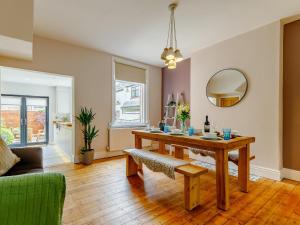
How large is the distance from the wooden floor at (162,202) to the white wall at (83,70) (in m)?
1.35

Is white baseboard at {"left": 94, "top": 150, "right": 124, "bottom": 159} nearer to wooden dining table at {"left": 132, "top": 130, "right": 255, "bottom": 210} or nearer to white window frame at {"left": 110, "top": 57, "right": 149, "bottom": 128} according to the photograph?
white window frame at {"left": 110, "top": 57, "right": 149, "bottom": 128}

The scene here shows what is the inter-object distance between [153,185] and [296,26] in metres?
3.28

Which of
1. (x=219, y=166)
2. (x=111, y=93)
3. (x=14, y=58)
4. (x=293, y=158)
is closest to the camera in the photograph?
(x=219, y=166)

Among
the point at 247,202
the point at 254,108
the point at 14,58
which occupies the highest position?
the point at 14,58

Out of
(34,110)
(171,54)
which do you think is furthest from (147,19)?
(34,110)

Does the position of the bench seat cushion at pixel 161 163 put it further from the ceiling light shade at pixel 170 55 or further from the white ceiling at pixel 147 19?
the white ceiling at pixel 147 19

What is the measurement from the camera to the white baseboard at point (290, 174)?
2605 millimetres

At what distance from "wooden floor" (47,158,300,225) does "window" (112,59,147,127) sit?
1.92 m

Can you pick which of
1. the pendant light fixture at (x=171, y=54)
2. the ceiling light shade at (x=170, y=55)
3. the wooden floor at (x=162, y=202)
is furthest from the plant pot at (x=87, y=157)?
the ceiling light shade at (x=170, y=55)

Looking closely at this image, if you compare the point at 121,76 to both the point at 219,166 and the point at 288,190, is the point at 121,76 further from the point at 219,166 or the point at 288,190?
the point at 288,190

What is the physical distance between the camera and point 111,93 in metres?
4.09

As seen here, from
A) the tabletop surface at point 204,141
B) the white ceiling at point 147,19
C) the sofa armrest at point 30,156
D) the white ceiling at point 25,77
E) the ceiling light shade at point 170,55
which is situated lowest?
the sofa armrest at point 30,156

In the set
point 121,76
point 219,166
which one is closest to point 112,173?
point 219,166

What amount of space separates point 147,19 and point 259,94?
220cm
